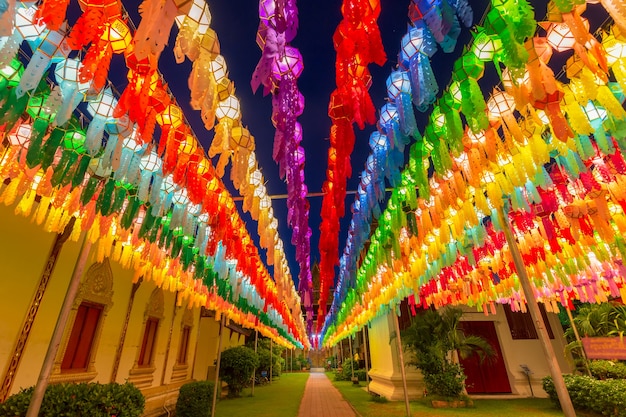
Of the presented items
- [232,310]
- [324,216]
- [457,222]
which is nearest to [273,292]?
[232,310]

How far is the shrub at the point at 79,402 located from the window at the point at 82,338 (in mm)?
1482

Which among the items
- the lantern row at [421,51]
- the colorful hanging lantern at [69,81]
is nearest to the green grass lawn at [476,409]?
the lantern row at [421,51]

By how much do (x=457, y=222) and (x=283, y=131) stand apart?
3258 millimetres

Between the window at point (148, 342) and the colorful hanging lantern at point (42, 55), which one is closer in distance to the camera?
the colorful hanging lantern at point (42, 55)

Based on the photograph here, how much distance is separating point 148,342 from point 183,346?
119 inches

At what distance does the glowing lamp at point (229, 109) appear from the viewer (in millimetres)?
2792

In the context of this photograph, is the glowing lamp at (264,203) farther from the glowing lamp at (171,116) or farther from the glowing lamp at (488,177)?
the glowing lamp at (488,177)

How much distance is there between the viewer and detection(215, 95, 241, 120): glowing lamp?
2.79 m

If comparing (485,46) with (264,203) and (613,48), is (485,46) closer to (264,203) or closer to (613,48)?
(613,48)

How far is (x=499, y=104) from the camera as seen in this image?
A: 3.01 metres

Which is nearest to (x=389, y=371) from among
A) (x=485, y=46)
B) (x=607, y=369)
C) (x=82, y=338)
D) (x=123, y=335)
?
(x=607, y=369)

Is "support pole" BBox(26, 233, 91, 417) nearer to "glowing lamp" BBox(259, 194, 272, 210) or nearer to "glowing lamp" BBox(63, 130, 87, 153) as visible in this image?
"glowing lamp" BBox(63, 130, 87, 153)

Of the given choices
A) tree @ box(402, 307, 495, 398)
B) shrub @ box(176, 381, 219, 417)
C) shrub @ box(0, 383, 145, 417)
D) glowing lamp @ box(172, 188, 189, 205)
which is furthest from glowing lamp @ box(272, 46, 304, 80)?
tree @ box(402, 307, 495, 398)

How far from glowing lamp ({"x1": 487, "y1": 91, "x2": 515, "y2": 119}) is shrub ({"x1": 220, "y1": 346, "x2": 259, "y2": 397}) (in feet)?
47.7
